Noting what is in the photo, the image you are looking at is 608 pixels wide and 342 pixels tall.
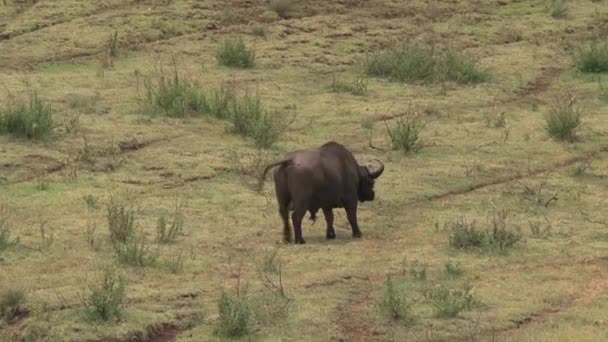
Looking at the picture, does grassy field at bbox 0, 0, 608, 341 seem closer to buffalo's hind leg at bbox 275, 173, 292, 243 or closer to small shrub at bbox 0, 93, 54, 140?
small shrub at bbox 0, 93, 54, 140

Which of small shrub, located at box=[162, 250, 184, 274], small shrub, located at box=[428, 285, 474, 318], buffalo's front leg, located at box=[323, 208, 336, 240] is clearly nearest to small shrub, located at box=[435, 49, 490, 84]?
buffalo's front leg, located at box=[323, 208, 336, 240]

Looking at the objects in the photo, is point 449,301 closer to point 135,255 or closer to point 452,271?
point 452,271

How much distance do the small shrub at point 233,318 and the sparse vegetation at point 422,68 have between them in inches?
419

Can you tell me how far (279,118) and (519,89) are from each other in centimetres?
426

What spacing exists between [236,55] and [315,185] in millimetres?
7760

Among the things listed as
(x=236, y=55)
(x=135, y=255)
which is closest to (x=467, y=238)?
(x=135, y=255)

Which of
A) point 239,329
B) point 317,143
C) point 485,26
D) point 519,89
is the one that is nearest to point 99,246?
point 239,329

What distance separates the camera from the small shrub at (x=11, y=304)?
33.1 feet

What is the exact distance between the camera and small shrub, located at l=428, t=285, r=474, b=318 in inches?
405

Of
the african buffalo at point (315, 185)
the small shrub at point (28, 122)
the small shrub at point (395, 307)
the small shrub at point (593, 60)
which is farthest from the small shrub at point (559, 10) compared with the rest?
the small shrub at point (395, 307)

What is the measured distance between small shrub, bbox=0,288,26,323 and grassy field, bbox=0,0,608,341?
0.02 metres

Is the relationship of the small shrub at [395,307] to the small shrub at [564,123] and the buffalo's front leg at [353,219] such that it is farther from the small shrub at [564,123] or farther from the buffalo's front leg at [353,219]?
the small shrub at [564,123]

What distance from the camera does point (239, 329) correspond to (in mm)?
9805

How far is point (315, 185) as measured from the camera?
1261 centimetres
